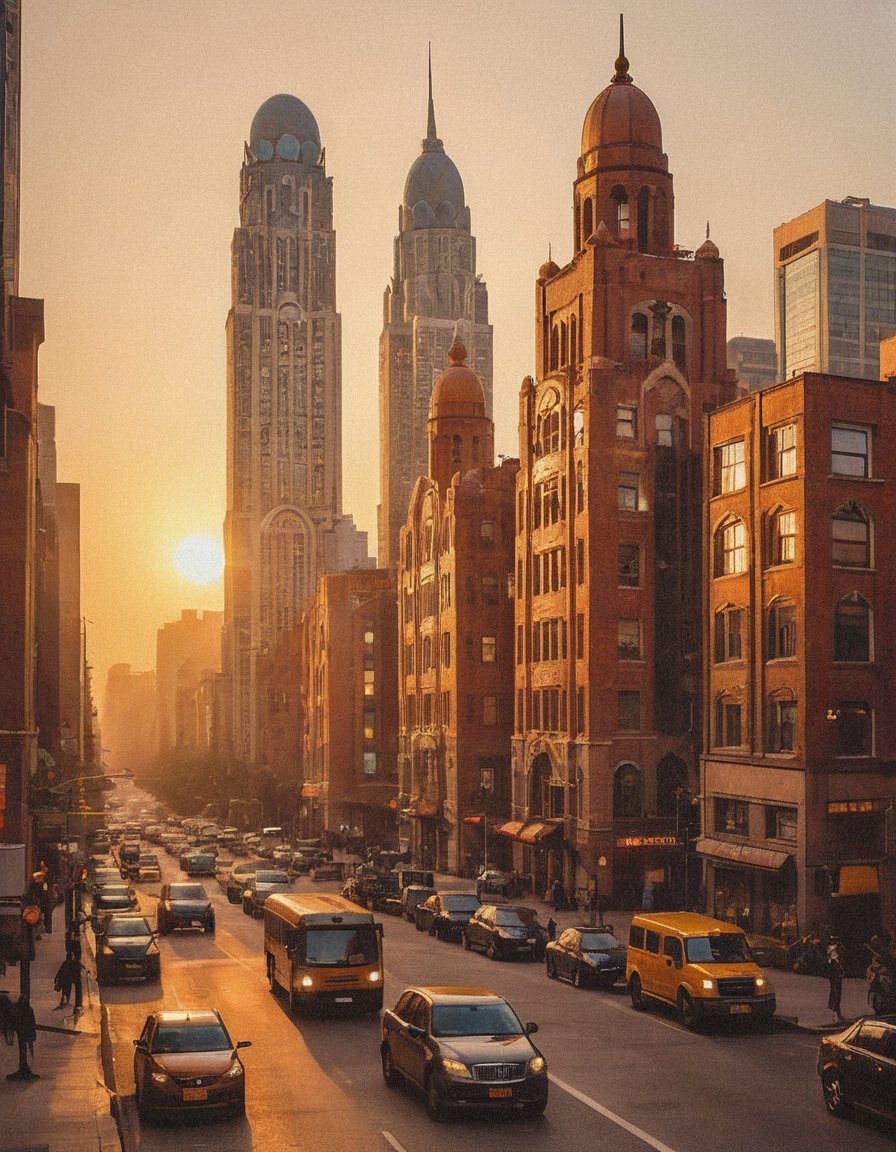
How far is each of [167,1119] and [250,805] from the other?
15352 centimetres

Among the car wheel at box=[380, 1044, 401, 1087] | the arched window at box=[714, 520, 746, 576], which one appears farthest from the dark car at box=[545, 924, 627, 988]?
the arched window at box=[714, 520, 746, 576]

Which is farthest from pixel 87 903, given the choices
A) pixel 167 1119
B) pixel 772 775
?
pixel 167 1119

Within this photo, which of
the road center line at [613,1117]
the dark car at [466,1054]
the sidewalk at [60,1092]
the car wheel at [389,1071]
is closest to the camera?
the road center line at [613,1117]

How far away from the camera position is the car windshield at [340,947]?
107 ft

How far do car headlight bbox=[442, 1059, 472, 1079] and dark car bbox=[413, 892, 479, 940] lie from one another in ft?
94.8

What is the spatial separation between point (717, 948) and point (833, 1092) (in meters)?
9.39

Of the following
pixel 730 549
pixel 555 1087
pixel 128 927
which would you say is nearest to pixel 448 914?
pixel 128 927

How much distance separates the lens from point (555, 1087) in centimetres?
2477

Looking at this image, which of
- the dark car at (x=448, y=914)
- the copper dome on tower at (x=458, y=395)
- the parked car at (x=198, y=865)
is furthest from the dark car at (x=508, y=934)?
the copper dome on tower at (x=458, y=395)

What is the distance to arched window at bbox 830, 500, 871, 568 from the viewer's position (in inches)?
2064

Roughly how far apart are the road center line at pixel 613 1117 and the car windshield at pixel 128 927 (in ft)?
65.2

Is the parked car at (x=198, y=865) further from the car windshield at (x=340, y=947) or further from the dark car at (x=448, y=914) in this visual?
the car windshield at (x=340, y=947)

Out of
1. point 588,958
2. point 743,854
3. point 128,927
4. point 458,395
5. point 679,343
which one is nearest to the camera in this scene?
point 588,958

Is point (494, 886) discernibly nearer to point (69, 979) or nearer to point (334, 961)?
point (69, 979)
